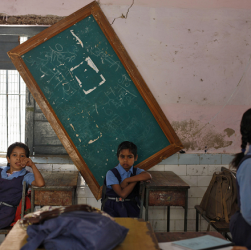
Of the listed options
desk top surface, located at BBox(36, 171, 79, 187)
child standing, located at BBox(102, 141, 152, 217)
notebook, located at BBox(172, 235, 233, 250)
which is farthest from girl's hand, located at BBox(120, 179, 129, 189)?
notebook, located at BBox(172, 235, 233, 250)

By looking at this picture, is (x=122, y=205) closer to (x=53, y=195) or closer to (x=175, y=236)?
(x=53, y=195)

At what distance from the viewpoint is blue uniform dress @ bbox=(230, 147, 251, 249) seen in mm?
1399

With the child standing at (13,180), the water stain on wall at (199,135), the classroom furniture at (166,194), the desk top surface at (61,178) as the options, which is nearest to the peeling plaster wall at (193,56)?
the water stain on wall at (199,135)

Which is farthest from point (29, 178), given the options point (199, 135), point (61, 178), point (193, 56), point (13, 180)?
point (193, 56)

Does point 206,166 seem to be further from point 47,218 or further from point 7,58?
point 7,58

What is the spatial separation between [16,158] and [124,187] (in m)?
1.11

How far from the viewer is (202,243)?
122cm

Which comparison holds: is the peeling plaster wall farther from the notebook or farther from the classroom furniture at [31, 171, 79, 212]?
the notebook

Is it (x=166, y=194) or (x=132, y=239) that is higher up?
(x=132, y=239)

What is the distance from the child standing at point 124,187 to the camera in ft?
8.04

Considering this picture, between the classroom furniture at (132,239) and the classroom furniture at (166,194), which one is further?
the classroom furniture at (166,194)

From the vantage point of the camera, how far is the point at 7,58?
3.20 m

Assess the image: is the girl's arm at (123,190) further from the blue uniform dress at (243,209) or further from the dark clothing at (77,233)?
the dark clothing at (77,233)

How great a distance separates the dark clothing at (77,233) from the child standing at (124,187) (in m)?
1.34
